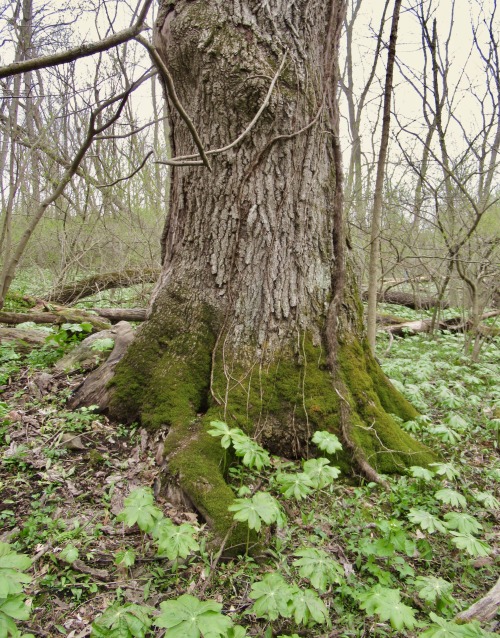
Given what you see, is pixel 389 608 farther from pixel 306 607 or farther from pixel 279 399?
pixel 279 399

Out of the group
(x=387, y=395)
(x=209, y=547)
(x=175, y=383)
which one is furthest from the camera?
(x=387, y=395)

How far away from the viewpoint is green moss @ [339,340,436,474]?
2.78m

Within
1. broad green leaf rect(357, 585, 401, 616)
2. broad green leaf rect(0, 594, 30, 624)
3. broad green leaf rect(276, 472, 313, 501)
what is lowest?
broad green leaf rect(357, 585, 401, 616)

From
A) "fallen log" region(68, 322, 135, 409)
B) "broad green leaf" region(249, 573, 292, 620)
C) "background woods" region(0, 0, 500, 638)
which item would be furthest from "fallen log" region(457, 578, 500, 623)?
"fallen log" region(68, 322, 135, 409)

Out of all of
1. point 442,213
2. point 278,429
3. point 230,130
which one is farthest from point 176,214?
point 442,213

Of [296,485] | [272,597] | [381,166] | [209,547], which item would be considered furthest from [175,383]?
[381,166]

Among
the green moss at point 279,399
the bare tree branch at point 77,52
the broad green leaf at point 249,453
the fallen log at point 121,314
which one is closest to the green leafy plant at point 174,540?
the broad green leaf at point 249,453

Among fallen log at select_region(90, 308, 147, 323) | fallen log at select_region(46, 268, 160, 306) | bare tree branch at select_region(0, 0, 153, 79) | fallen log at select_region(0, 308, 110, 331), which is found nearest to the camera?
bare tree branch at select_region(0, 0, 153, 79)

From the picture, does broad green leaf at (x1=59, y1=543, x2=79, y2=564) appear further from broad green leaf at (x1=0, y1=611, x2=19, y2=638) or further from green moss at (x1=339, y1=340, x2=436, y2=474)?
green moss at (x1=339, y1=340, x2=436, y2=474)

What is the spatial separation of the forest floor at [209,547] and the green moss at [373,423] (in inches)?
4.5

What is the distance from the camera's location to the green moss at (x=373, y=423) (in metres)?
2.78

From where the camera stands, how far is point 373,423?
2857 millimetres

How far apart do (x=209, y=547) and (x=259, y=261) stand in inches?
67.7

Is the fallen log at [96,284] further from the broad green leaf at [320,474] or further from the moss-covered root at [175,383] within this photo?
the broad green leaf at [320,474]
